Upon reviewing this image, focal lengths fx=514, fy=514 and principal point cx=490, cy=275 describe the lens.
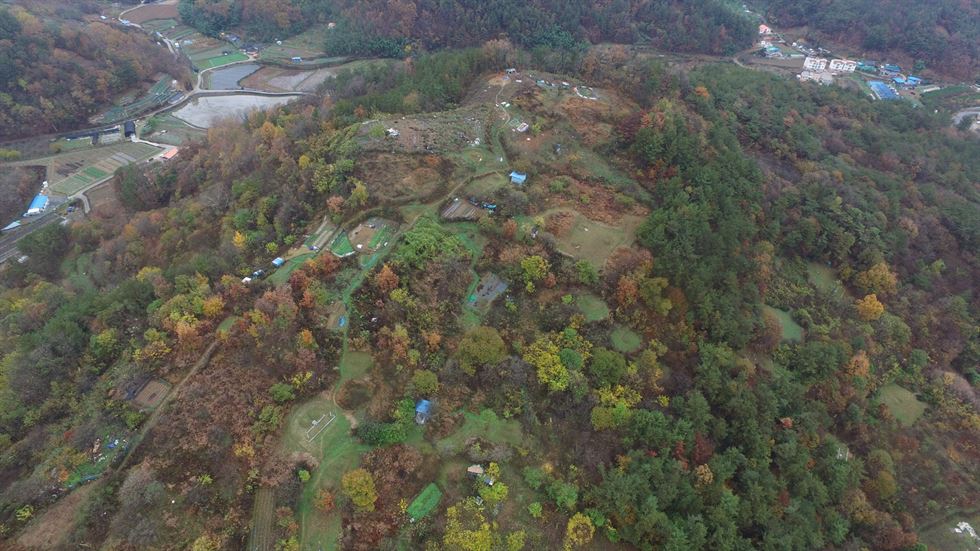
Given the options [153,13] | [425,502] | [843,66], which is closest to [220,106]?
[153,13]

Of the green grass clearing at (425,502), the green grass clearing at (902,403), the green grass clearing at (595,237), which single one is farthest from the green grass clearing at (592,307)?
the green grass clearing at (902,403)

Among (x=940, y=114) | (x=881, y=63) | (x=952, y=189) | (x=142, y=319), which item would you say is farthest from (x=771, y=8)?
(x=142, y=319)

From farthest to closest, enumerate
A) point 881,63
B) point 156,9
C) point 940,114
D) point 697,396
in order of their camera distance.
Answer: point 156,9
point 881,63
point 940,114
point 697,396

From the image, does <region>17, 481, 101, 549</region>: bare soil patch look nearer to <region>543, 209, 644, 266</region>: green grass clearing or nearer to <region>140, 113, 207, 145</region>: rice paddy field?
<region>543, 209, 644, 266</region>: green grass clearing

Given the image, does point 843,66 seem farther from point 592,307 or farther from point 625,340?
point 625,340

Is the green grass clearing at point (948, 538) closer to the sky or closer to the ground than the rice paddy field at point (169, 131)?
closer to the ground

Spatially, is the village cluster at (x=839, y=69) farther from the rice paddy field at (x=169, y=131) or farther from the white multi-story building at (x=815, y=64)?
the rice paddy field at (x=169, y=131)

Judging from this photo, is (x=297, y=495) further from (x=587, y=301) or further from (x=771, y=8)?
(x=771, y=8)
